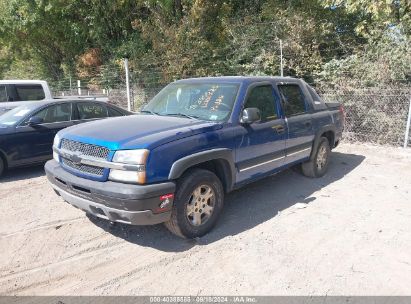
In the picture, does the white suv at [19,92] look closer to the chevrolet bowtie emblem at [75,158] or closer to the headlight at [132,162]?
the chevrolet bowtie emblem at [75,158]

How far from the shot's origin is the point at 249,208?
197 inches

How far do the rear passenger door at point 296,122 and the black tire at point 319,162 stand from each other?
0.25 metres

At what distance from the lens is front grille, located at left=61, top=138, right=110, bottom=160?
3.63 m

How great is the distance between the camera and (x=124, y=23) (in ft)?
57.6

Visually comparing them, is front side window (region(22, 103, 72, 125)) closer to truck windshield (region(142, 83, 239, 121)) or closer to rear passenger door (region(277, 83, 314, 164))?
truck windshield (region(142, 83, 239, 121))

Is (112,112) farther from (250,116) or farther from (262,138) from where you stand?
(250,116)

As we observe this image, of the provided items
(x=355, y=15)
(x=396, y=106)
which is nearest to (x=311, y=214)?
(x=396, y=106)

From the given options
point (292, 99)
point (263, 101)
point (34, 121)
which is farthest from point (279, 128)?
point (34, 121)

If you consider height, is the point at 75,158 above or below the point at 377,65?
below

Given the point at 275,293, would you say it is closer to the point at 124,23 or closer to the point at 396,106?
the point at 396,106

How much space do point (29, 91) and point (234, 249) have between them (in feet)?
24.9

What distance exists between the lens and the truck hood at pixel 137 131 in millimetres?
3574

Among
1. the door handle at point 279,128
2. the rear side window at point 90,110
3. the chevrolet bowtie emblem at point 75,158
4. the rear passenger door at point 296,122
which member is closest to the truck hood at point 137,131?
the chevrolet bowtie emblem at point 75,158

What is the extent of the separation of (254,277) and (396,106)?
6.91 metres
